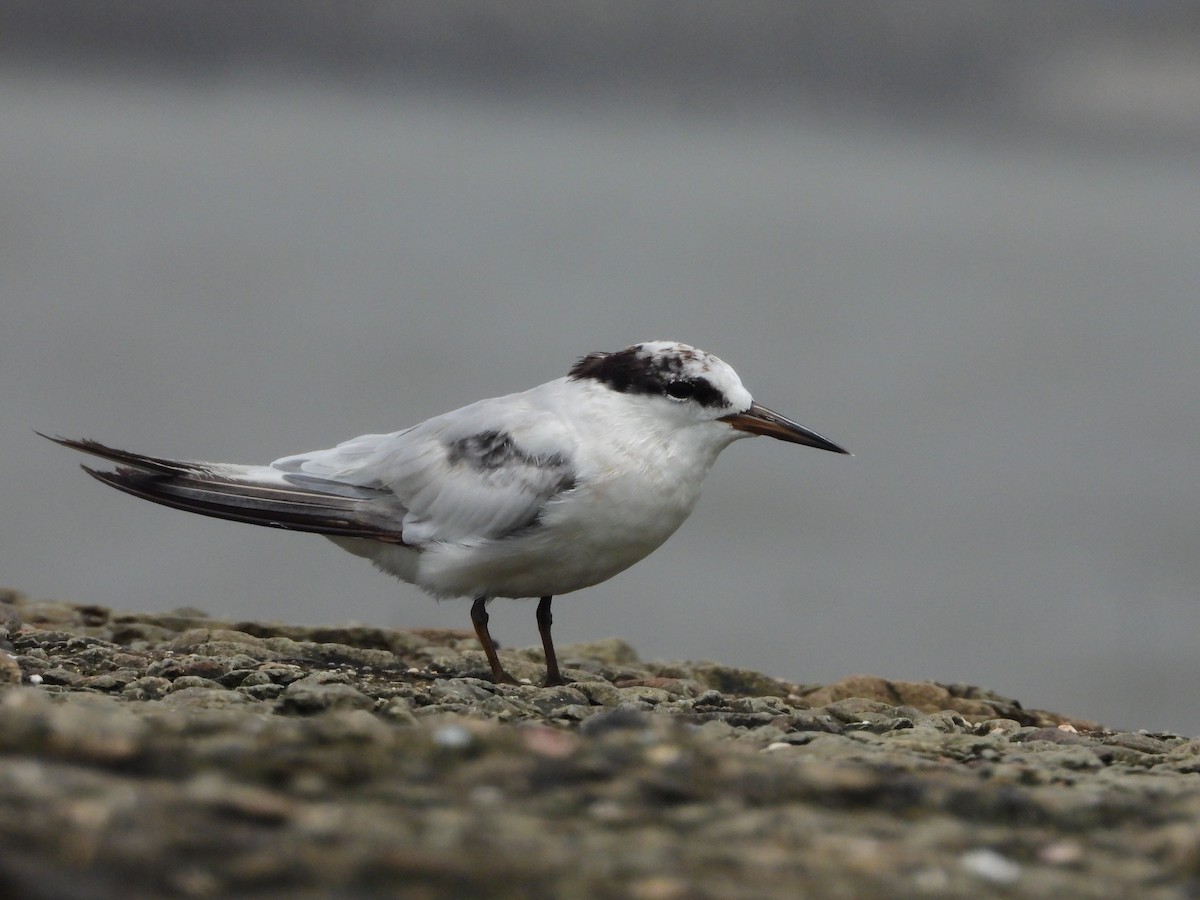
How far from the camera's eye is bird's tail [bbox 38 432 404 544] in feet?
17.0

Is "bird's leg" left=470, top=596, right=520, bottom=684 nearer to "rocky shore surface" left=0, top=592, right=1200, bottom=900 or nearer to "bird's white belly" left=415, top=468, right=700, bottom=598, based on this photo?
"bird's white belly" left=415, top=468, right=700, bottom=598

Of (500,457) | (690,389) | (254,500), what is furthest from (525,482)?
(254,500)

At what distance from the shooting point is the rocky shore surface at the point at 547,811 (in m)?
1.92

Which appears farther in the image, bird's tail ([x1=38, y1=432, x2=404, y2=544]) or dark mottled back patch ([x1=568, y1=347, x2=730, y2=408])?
bird's tail ([x1=38, y1=432, x2=404, y2=544])

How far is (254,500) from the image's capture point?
5238 mm

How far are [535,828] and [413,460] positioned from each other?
3144 millimetres

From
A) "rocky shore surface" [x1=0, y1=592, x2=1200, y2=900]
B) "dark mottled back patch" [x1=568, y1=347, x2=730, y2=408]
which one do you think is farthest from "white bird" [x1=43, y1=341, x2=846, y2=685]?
"rocky shore surface" [x1=0, y1=592, x2=1200, y2=900]

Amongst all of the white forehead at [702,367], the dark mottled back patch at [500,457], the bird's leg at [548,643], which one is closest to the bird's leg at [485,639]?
the bird's leg at [548,643]

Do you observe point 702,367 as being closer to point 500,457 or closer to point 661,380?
point 661,380

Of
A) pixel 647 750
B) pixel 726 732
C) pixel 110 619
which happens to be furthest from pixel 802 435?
pixel 110 619

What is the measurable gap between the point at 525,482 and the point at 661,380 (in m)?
0.62

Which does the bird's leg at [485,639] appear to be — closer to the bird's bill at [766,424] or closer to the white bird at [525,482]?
the white bird at [525,482]

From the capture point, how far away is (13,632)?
5.21 metres

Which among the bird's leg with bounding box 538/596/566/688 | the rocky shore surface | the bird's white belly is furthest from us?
the bird's leg with bounding box 538/596/566/688
